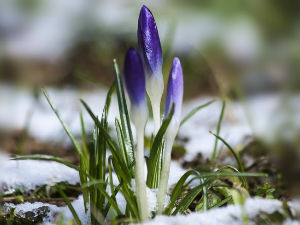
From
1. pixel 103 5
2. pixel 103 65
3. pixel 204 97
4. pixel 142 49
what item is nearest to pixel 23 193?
pixel 142 49

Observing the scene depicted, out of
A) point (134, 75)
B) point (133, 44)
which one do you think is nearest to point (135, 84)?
point (134, 75)

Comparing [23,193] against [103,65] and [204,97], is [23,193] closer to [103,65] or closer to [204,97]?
[204,97]

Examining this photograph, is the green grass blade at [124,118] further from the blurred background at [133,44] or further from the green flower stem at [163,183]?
the blurred background at [133,44]

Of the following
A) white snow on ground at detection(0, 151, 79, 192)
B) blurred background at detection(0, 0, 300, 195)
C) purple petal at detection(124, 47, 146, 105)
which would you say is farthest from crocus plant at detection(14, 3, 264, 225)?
blurred background at detection(0, 0, 300, 195)

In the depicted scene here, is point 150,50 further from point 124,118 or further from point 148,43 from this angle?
point 124,118

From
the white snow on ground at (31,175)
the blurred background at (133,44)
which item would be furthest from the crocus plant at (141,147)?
the blurred background at (133,44)

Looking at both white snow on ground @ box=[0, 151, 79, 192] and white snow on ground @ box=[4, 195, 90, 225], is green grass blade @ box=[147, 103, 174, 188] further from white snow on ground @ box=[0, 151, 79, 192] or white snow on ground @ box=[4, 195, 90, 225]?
white snow on ground @ box=[0, 151, 79, 192]
